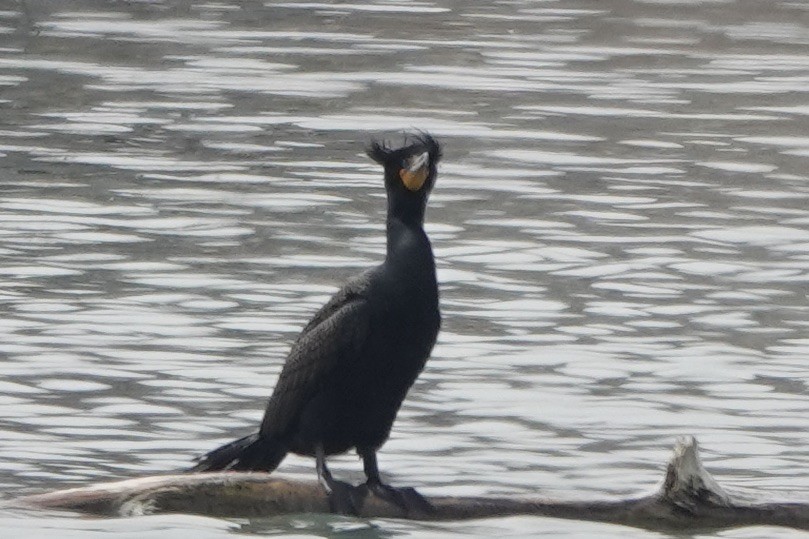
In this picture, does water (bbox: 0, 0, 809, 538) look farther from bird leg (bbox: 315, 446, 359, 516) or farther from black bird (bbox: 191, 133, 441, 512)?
black bird (bbox: 191, 133, 441, 512)

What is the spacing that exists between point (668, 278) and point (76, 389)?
10.8 ft

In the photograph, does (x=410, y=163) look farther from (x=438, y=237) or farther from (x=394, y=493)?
(x=438, y=237)

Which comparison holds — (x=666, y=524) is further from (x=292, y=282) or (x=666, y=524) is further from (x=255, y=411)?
(x=292, y=282)

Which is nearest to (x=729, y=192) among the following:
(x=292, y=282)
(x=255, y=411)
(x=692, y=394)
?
(x=292, y=282)

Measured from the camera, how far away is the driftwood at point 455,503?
6.31 metres

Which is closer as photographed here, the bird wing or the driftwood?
the driftwood

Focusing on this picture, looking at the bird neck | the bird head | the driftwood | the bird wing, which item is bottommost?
the driftwood

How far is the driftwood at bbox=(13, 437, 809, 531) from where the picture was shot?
6.31 m

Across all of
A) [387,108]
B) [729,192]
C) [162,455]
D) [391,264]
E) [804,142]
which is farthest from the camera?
[387,108]

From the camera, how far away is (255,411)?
8898mm

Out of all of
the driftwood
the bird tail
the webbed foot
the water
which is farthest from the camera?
the water

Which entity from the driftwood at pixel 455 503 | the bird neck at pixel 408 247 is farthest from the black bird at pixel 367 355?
the driftwood at pixel 455 503

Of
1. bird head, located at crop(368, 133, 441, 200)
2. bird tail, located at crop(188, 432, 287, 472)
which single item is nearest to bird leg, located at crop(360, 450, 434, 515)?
bird tail, located at crop(188, 432, 287, 472)

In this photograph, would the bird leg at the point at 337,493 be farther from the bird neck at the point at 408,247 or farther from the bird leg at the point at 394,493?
the bird neck at the point at 408,247
